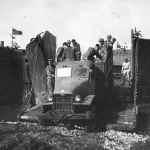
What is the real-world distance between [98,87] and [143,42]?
86.8 inches

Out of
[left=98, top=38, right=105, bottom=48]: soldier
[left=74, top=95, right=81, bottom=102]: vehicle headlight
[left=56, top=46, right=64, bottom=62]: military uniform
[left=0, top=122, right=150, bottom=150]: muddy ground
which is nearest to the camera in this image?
[left=0, top=122, right=150, bottom=150]: muddy ground

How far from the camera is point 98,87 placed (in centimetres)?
1444

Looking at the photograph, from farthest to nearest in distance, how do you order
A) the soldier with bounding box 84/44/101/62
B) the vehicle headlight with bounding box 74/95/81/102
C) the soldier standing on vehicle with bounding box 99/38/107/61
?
the soldier standing on vehicle with bounding box 99/38/107/61 → the soldier with bounding box 84/44/101/62 → the vehicle headlight with bounding box 74/95/81/102

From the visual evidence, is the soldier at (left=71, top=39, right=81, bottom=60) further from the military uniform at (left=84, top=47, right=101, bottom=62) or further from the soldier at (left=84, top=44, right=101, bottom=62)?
the military uniform at (left=84, top=47, right=101, bottom=62)

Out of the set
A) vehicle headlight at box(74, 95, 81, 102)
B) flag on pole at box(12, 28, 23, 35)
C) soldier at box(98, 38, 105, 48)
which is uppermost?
flag on pole at box(12, 28, 23, 35)

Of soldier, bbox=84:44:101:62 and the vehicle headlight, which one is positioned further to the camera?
soldier, bbox=84:44:101:62

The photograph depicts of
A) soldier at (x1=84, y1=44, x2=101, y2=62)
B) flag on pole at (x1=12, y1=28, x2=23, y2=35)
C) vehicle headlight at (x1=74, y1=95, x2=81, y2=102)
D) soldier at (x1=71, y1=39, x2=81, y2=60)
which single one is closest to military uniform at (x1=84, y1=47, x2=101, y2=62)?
soldier at (x1=84, y1=44, x2=101, y2=62)

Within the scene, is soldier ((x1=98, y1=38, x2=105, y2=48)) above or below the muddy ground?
above

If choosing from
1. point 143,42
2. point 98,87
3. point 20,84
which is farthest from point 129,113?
point 20,84

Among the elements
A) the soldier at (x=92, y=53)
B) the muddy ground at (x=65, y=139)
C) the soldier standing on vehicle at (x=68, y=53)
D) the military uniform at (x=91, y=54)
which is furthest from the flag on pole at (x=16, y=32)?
the muddy ground at (x=65, y=139)

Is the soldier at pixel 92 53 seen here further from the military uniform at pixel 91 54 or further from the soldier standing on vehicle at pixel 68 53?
the soldier standing on vehicle at pixel 68 53

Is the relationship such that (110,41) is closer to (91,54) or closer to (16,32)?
(91,54)

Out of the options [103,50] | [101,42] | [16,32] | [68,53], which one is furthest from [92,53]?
[16,32]

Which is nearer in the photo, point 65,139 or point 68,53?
point 65,139
